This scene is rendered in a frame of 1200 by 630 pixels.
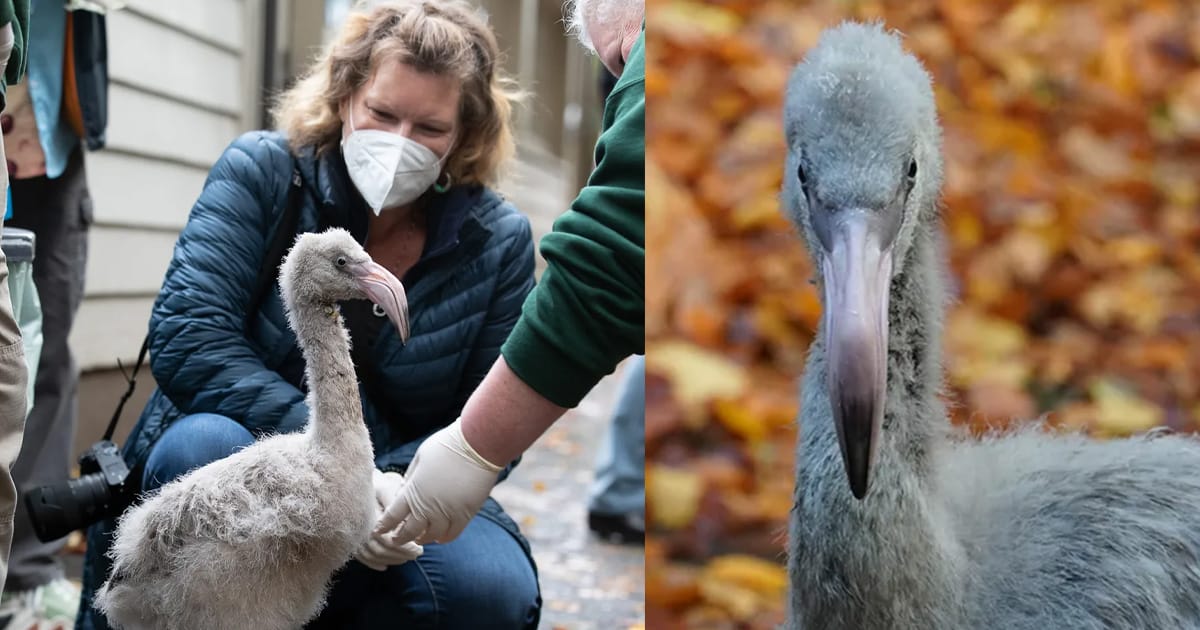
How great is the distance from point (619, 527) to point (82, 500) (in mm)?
2665

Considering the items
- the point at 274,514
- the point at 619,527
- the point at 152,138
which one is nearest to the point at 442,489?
the point at 274,514

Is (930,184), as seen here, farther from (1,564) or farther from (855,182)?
(1,564)

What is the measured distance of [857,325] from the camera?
126 cm

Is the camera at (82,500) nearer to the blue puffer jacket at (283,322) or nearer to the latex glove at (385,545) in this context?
the blue puffer jacket at (283,322)

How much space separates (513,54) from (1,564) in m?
1.68

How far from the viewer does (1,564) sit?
6.69 feet

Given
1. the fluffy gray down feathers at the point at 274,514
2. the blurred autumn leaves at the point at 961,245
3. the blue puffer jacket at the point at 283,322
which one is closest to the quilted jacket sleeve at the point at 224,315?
the blue puffer jacket at the point at 283,322

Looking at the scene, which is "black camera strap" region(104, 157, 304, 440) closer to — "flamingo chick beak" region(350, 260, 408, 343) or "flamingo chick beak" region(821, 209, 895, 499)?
"flamingo chick beak" region(350, 260, 408, 343)

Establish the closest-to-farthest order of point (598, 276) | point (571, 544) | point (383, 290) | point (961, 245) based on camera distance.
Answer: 1. point (961, 245)
2. point (598, 276)
3. point (383, 290)
4. point (571, 544)

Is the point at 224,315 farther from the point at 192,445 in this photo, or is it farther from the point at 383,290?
A: the point at 383,290

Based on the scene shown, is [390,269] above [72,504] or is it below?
above

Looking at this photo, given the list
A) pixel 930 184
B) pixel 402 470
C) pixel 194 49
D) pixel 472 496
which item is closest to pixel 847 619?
pixel 930 184

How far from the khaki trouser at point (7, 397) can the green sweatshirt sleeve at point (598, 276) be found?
37.9 inches

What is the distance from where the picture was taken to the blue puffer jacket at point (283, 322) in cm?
216
